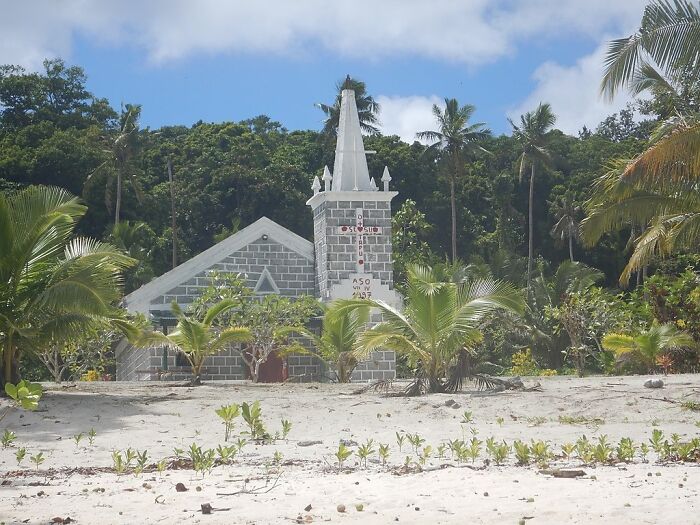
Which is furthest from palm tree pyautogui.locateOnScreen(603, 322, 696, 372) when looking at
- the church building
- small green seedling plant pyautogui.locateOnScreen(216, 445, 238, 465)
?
small green seedling plant pyautogui.locateOnScreen(216, 445, 238, 465)

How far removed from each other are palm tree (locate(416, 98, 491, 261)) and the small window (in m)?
17.7

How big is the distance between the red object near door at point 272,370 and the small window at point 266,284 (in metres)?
1.78

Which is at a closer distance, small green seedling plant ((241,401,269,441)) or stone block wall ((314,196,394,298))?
small green seedling plant ((241,401,269,441))

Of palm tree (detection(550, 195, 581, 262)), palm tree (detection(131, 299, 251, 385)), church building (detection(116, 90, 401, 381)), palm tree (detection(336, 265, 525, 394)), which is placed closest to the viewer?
palm tree (detection(336, 265, 525, 394))

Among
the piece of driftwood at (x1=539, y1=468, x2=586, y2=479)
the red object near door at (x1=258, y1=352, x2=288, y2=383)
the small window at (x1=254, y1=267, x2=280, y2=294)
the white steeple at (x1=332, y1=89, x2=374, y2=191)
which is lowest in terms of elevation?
the piece of driftwood at (x1=539, y1=468, x2=586, y2=479)

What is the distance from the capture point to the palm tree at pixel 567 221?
1784 inches

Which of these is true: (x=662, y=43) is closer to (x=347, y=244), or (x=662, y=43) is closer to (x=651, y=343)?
(x=651, y=343)

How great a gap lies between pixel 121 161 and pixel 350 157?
55.3 ft

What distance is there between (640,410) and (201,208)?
35.3m

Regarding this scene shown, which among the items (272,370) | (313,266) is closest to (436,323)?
(272,370)

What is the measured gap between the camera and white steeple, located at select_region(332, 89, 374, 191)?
26.2 m

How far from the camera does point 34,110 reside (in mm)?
46750

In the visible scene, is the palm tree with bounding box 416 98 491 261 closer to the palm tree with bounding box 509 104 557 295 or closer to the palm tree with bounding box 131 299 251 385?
the palm tree with bounding box 509 104 557 295

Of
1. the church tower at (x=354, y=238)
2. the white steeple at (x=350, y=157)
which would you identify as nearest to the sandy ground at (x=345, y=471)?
the church tower at (x=354, y=238)
